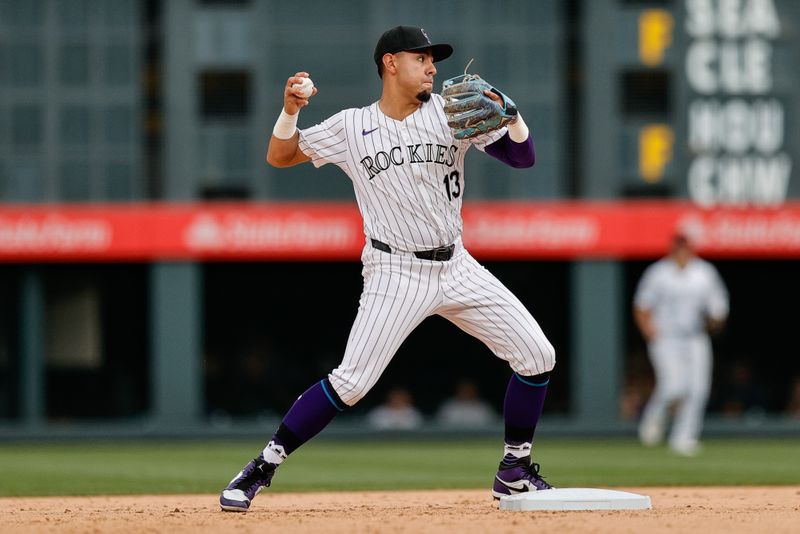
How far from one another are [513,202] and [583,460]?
5.09m

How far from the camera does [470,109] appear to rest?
6055mm

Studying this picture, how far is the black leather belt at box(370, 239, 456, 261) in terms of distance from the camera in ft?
20.3

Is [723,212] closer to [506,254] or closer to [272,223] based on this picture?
[506,254]

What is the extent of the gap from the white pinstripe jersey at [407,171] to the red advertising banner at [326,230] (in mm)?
9732

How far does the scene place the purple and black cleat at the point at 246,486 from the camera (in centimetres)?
616

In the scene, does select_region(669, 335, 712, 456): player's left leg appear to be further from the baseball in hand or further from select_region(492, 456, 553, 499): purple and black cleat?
the baseball in hand

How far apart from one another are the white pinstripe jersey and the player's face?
0.09m

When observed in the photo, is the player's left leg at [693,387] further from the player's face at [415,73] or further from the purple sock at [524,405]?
the player's face at [415,73]

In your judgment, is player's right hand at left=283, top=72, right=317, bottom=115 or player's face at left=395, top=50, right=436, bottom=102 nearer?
player's right hand at left=283, top=72, right=317, bottom=115

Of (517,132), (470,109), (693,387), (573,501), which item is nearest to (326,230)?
(693,387)

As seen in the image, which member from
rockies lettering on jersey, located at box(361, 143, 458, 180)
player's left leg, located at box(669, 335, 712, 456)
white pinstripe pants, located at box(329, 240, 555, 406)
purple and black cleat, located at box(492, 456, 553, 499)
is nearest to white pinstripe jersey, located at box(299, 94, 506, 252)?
rockies lettering on jersey, located at box(361, 143, 458, 180)

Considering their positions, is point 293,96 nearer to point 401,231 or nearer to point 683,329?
point 401,231

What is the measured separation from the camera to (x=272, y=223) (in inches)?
635

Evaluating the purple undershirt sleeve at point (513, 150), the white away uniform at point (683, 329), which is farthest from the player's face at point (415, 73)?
the white away uniform at point (683, 329)
